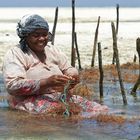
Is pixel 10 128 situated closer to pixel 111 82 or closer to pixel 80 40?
pixel 111 82

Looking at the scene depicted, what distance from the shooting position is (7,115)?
8.41 m

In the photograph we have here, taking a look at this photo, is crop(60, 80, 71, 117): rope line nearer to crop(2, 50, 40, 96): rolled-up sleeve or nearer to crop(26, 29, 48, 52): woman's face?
crop(2, 50, 40, 96): rolled-up sleeve

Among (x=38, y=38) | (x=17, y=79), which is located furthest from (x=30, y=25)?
(x=17, y=79)

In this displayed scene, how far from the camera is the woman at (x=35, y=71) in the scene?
8250 millimetres

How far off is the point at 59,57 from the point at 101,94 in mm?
2122

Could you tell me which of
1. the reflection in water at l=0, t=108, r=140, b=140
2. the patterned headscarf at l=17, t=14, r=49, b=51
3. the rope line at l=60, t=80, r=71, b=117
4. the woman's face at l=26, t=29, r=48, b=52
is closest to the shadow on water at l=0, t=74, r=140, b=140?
the reflection in water at l=0, t=108, r=140, b=140

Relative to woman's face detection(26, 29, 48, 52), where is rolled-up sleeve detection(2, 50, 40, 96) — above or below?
below

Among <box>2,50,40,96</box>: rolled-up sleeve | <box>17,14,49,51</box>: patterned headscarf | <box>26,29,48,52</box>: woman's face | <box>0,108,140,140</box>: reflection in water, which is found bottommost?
<box>0,108,140,140</box>: reflection in water

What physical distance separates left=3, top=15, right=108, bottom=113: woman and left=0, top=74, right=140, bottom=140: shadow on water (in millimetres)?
232

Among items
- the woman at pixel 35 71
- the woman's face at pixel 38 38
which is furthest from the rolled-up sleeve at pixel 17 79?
the woman's face at pixel 38 38

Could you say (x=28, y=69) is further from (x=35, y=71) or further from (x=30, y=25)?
(x=30, y=25)

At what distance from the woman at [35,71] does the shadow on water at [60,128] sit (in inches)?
9.1

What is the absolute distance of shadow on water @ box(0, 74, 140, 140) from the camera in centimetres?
701

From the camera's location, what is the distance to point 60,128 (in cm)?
753
